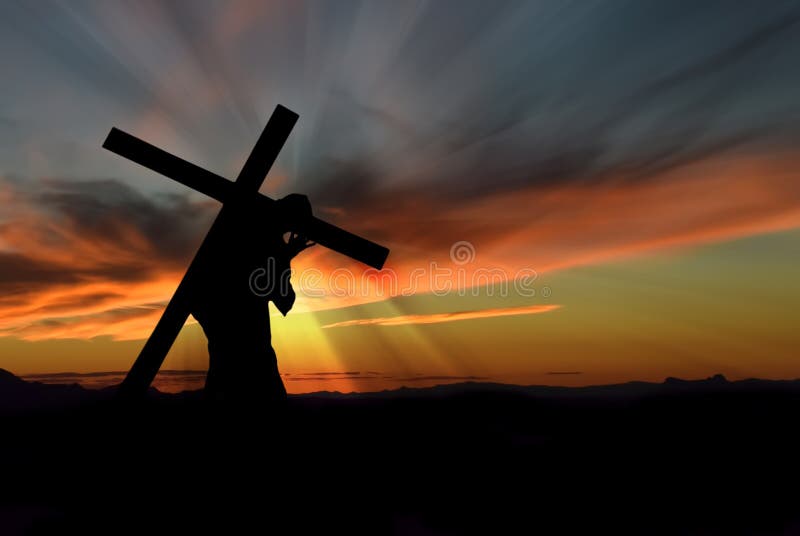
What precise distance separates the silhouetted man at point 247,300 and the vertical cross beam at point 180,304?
136 mm

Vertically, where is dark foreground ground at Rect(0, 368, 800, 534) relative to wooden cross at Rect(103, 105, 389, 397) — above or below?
below

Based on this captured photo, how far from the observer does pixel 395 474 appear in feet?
35.5

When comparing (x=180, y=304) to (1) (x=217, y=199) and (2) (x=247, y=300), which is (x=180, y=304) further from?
(1) (x=217, y=199)

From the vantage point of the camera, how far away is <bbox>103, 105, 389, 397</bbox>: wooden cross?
26.5ft

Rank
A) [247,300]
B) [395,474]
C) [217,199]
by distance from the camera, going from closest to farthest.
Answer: [247,300], [217,199], [395,474]

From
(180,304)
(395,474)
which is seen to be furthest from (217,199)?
(395,474)

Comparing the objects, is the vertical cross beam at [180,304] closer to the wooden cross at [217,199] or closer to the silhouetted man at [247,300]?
the wooden cross at [217,199]

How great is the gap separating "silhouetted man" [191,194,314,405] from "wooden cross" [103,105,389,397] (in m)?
0.17

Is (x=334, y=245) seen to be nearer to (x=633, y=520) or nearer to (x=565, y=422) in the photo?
(x=633, y=520)

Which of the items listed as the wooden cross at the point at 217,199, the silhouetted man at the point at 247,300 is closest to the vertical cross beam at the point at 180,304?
the wooden cross at the point at 217,199

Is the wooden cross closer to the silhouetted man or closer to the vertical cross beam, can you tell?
the vertical cross beam

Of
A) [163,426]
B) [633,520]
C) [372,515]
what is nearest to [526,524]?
[633,520]

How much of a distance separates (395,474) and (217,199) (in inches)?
257

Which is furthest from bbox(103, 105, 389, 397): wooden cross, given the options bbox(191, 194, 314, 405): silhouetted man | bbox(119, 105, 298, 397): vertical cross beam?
bbox(191, 194, 314, 405): silhouetted man
